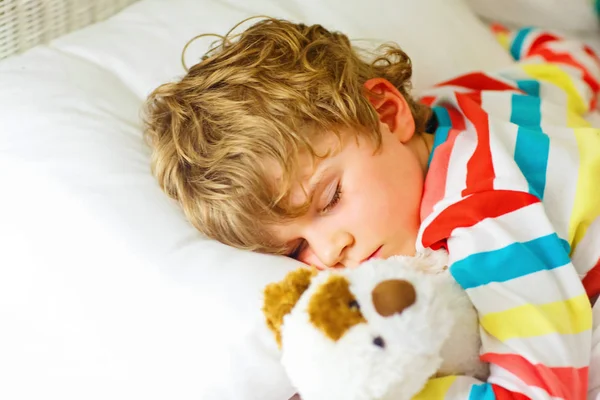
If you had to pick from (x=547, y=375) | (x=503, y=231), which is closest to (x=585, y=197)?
(x=503, y=231)

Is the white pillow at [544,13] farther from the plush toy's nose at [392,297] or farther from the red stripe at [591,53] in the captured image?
the plush toy's nose at [392,297]

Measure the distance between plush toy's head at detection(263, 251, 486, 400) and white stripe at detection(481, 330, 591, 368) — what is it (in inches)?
3.9

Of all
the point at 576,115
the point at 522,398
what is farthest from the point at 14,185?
the point at 576,115

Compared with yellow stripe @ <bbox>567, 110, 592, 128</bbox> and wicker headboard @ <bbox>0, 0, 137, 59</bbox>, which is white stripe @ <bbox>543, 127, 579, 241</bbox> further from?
wicker headboard @ <bbox>0, 0, 137, 59</bbox>

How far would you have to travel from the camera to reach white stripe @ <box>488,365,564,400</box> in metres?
0.66

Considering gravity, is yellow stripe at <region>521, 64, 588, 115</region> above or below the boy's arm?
above

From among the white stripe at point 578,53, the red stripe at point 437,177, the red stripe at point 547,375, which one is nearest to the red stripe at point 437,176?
the red stripe at point 437,177

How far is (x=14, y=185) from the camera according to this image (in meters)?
0.86

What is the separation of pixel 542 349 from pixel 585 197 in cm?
23

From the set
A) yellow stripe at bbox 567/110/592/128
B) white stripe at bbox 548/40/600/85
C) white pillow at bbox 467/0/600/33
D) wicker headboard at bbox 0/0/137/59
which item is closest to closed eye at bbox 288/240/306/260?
yellow stripe at bbox 567/110/592/128

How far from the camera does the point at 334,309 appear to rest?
1.89 feet

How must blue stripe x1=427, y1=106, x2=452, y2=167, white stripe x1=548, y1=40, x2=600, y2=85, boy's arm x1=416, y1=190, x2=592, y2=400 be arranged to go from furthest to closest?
white stripe x1=548, y1=40, x2=600, y2=85 < blue stripe x1=427, y1=106, x2=452, y2=167 < boy's arm x1=416, y1=190, x2=592, y2=400

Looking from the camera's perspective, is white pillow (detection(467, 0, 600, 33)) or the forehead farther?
white pillow (detection(467, 0, 600, 33))

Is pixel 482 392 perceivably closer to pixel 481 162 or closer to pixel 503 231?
pixel 503 231
